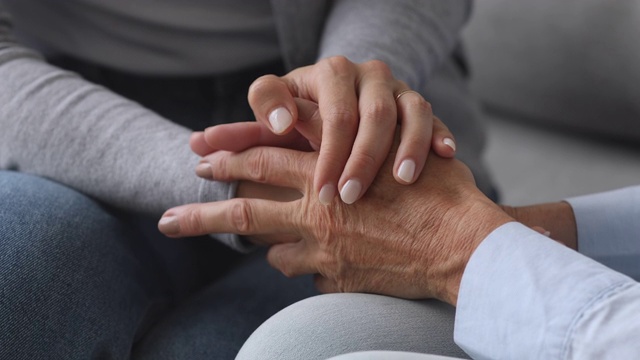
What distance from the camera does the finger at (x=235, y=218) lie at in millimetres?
723

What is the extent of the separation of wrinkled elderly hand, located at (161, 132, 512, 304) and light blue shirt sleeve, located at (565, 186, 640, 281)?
157 millimetres

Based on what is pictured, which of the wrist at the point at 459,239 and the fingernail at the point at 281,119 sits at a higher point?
the fingernail at the point at 281,119

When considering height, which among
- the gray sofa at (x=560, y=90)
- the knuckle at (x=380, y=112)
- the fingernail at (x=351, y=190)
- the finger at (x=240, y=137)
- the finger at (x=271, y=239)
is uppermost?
the knuckle at (x=380, y=112)

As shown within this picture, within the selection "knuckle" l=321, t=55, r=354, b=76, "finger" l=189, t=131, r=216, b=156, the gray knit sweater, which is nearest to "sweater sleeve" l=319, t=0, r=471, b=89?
the gray knit sweater

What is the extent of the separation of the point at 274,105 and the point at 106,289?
9.9 inches

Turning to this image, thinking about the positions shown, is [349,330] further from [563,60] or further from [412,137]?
[563,60]

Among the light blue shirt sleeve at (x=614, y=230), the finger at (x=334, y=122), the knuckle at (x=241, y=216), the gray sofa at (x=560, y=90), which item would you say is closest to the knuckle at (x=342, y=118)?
the finger at (x=334, y=122)

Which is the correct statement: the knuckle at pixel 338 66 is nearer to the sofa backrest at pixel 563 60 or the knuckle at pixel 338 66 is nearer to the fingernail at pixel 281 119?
the fingernail at pixel 281 119

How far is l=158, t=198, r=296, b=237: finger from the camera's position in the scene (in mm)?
723

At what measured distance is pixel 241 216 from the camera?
28.6 inches

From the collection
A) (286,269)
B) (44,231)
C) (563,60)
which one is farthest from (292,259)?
(563,60)

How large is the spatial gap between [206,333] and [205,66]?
41 centimetres

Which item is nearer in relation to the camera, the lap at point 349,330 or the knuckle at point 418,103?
the lap at point 349,330

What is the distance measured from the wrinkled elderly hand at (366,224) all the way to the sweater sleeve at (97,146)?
41 millimetres
